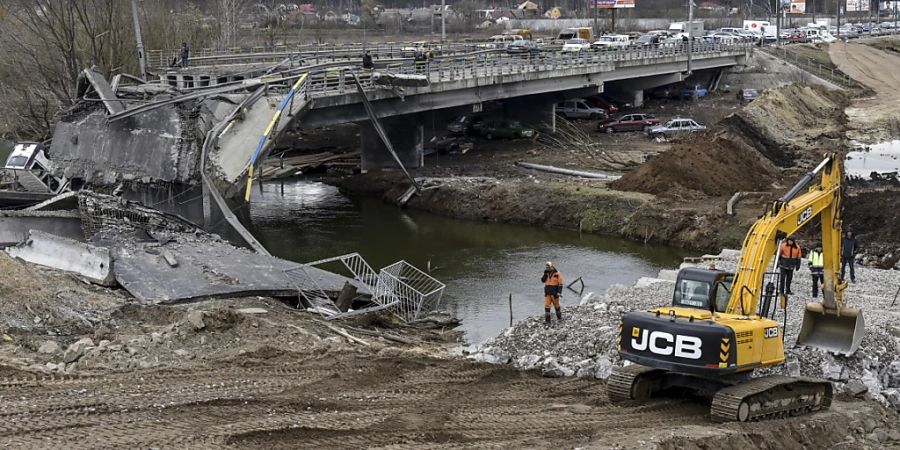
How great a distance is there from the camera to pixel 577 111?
212ft

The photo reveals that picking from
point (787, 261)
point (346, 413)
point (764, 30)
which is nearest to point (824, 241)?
point (787, 261)

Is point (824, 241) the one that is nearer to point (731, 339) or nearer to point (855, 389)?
point (855, 389)

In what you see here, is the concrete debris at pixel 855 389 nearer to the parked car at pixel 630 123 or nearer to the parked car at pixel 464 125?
the parked car at pixel 630 123

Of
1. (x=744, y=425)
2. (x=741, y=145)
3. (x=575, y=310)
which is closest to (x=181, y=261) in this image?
(x=575, y=310)

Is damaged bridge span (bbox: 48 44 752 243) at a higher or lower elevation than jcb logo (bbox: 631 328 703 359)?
higher

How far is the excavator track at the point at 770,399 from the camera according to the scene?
16641 millimetres

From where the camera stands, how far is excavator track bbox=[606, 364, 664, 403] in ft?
58.7

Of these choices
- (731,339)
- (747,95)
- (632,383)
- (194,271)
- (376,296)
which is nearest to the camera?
(731,339)

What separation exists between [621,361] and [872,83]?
68.2m

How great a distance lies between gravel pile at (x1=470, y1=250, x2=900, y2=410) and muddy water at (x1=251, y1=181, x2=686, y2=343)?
3.05 m

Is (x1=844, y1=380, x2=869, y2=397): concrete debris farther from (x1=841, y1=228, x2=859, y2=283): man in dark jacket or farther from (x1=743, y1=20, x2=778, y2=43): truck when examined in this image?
(x1=743, y1=20, x2=778, y2=43): truck

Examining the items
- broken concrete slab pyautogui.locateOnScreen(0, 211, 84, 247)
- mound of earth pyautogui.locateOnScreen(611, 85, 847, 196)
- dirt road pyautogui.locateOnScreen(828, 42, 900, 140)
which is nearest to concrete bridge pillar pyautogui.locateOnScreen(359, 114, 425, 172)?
mound of earth pyautogui.locateOnScreen(611, 85, 847, 196)

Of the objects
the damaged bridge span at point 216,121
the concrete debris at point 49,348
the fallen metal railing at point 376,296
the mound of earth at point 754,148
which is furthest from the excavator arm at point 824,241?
the mound of earth at point 754,148

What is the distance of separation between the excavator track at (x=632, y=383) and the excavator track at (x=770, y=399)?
4.57 ft
